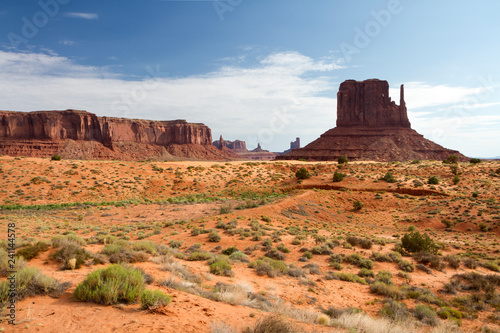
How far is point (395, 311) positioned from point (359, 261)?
544 cm

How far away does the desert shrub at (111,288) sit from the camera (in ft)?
18.7

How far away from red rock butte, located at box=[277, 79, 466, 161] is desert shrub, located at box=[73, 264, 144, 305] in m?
82.5

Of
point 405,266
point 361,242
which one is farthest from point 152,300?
point 361,242

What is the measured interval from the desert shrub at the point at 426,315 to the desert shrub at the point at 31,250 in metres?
12.6

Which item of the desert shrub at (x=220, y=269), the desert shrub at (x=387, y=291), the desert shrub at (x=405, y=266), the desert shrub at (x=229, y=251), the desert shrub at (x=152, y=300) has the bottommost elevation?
the desert shrub at (x=405, y=266)

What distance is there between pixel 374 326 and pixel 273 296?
3351 mm

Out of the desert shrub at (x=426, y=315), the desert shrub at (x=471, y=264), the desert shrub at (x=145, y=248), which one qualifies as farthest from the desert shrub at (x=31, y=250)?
the desert shrub at (x=471, y=264)

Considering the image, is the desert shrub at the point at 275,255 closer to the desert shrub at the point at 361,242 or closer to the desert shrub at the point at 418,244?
the desert shrub at the point at 361,242

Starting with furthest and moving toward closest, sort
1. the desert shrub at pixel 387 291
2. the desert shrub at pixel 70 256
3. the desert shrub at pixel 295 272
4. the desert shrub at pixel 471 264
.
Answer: the desert shrub at pixel 471 264 → the desert shrub at pixel 295 272 → the desert shrub at pixel 387 291 → the desert shrub at pixel 70 256

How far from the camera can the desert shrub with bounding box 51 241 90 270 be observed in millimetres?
8298

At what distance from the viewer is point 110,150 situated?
119 m

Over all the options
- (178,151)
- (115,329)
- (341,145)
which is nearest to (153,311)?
(115,329)

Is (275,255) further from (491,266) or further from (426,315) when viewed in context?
(491,266)

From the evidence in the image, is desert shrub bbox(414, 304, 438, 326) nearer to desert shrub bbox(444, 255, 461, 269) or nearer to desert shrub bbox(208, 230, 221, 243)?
desert shrub bbox(444, 255, 461, 269)
